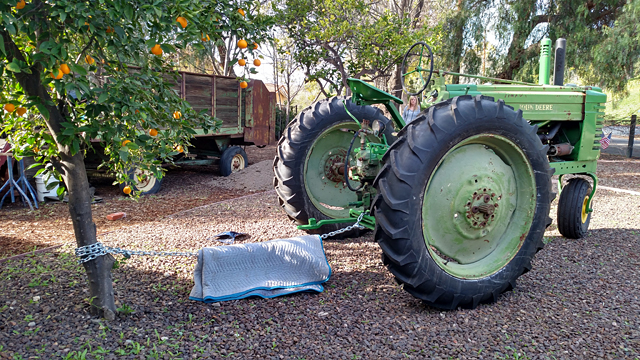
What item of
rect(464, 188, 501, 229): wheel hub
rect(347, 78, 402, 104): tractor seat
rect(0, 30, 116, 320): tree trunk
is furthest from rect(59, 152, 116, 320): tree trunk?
rect(464, 188, 501, 229): wheel hub

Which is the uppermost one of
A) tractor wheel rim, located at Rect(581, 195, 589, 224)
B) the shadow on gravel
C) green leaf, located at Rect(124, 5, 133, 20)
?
green leaf, located at Rect(124, 5, 133, 20)

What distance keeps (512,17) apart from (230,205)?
10937 mm

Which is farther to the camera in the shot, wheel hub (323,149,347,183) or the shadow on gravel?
wheel hub (323,149,347,183)

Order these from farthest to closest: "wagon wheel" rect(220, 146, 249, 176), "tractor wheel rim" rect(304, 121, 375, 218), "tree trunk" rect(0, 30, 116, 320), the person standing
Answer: "wagon wheel" rect(220, 146, 249, 176) → the person standing → "tractor wheel rim" rect(304, 121, 375, 218) → "tree trunk" rect(0, 30, 116, 320)

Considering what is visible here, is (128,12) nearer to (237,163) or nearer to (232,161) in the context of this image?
(232,161)

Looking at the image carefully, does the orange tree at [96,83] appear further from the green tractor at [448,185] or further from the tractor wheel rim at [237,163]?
the tractor wheel rim at [237,163]

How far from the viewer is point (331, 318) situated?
9.44ft

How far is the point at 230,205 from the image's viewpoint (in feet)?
21.5

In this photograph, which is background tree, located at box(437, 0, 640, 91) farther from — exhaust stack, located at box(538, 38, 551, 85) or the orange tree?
the orange tree

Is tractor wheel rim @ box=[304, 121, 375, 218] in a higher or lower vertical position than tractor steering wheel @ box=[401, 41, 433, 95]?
lower

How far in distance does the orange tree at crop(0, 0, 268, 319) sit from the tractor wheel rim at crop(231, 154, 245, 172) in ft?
22.7

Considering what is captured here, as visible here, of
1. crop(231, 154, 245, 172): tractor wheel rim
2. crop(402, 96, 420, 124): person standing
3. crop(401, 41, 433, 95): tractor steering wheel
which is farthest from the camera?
crop(231, 154, 245, 172): tractor wheel rim

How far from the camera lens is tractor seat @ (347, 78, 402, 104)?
330 centimetres

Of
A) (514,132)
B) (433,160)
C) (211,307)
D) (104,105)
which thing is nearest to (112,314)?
(211,307)
